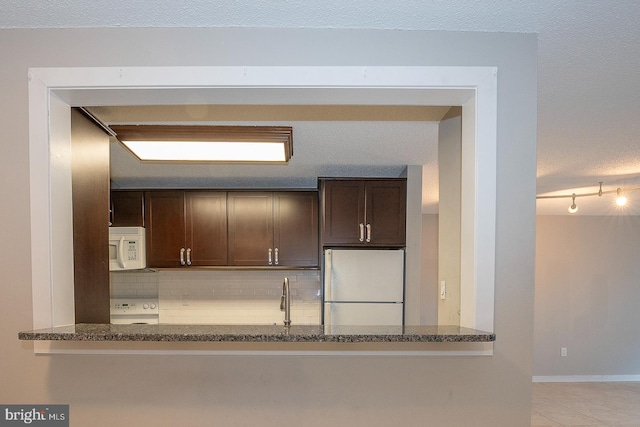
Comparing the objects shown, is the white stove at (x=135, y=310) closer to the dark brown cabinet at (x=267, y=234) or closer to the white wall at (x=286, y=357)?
the dark brown cabinet at (x=267, y=234)

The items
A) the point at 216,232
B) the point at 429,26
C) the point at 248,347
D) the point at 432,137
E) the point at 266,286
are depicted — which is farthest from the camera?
the point at 266,286

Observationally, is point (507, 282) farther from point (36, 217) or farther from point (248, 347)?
point (36, 217)

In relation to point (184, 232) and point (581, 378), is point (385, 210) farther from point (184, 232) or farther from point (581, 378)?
point (581, 378)

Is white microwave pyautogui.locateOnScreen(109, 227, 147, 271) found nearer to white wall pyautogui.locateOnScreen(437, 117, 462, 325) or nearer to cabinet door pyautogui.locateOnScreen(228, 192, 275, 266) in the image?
cabinet door pyautogui.locateOnScreen(228, 192, 275, 266)

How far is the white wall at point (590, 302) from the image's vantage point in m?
5.86

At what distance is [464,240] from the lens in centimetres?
166

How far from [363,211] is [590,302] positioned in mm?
4371

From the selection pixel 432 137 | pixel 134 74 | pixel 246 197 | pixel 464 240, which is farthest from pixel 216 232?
pixel 464 240

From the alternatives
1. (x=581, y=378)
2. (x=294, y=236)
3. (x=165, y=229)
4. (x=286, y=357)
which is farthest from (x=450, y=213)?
(x=581, y=378)

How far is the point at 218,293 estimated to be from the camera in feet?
14.8

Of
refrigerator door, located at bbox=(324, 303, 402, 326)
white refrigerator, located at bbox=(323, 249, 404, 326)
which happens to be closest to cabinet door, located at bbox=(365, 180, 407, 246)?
white refrigerator, located at bbox=(323, 249, 404, 326)

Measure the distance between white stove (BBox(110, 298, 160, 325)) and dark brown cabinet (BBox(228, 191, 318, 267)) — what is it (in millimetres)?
1226

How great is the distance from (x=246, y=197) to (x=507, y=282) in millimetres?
2929

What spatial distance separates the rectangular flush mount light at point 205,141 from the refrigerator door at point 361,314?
5.58 feet
